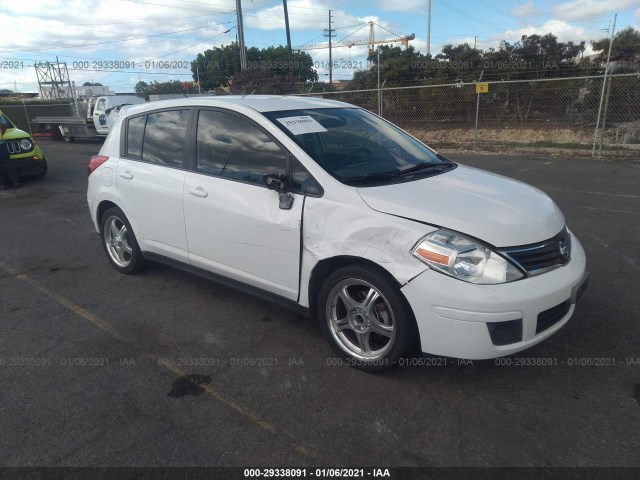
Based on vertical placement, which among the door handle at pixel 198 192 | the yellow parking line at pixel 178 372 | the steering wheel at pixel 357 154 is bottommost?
the yellow parking line at pixel 178 372

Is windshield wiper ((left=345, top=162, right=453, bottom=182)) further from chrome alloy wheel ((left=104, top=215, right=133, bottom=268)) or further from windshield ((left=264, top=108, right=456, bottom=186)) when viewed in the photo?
chrome alloy wheel ((left=104, top=215, right=133, bottom=268))

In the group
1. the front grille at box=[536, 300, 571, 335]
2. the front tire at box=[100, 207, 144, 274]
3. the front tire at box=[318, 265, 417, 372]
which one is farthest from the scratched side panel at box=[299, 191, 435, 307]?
the front tire at box=[100, 207, 144, 274]

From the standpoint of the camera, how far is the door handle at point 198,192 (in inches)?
148

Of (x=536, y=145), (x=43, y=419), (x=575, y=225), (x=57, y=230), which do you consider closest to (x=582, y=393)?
(x=43, y=419)

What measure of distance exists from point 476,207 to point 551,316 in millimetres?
778

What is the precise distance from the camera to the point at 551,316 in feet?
9.27

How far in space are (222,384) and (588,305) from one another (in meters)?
3.01

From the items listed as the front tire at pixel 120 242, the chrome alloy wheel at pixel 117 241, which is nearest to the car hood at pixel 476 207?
the front tire at pixel 120 242

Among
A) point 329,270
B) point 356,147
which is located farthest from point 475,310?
point 356,147

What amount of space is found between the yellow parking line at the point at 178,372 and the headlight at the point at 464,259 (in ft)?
3.96

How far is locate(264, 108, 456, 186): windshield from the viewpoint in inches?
131

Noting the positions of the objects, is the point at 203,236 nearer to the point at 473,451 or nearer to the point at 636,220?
the point at 473,451

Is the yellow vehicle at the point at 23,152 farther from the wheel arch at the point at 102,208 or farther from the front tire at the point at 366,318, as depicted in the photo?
the front tire at the point at 366,318

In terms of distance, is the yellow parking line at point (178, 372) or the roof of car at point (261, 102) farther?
the roof of car at point (261, 102)
